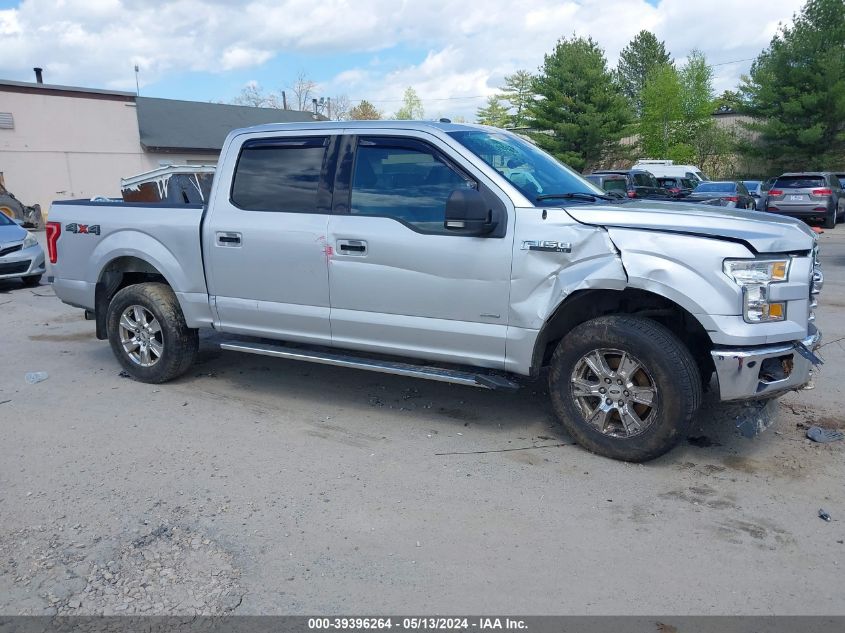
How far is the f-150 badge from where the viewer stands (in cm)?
445

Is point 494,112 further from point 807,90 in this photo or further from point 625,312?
point 625,312

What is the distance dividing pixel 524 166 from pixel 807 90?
118 feet

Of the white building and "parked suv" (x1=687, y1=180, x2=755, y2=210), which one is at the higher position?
the white building

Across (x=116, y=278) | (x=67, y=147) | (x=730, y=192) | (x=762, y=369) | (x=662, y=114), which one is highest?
(x=662, y=114)

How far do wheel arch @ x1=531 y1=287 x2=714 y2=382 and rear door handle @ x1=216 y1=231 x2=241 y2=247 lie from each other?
8.08 feet

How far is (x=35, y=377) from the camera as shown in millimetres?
6684

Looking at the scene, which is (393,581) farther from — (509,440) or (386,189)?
(386,189)

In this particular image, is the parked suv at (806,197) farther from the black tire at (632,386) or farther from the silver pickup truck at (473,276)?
the black tire at (632,386)

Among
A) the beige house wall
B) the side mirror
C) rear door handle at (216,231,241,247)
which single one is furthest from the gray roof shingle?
the side mirror

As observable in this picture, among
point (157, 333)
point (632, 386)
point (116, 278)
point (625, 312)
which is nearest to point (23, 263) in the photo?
point (116, 278)

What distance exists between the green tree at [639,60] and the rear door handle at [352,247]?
67143 mm

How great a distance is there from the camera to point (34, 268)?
495 inches

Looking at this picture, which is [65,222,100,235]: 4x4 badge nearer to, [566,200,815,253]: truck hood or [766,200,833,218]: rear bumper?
[566,200,815,253]: truck hood

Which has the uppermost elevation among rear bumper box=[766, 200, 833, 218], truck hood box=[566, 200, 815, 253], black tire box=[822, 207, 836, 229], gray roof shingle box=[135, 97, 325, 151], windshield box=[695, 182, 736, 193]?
gray roof shingle box=[135, 97, 325, 151]
